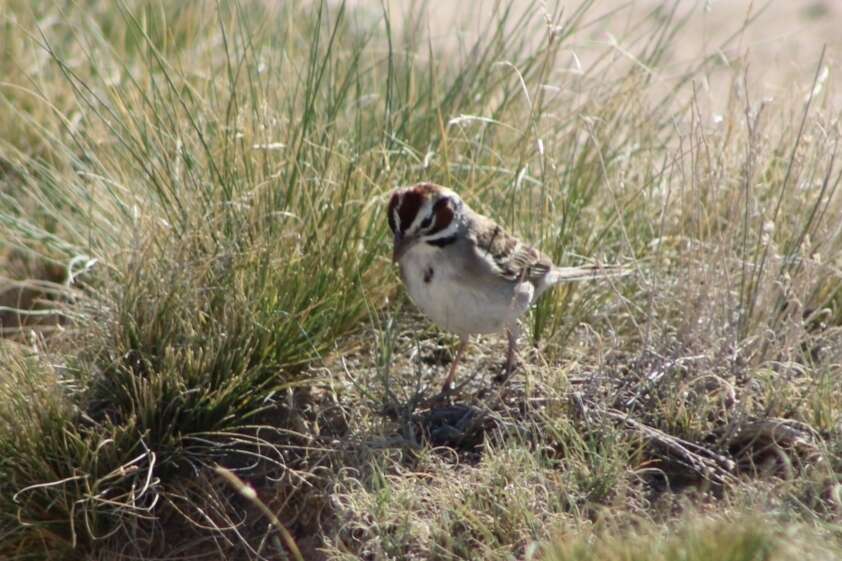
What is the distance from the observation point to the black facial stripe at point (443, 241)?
204 inches

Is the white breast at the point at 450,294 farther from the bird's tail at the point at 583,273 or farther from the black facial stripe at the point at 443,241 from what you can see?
the bird's tail at the point at 583,273

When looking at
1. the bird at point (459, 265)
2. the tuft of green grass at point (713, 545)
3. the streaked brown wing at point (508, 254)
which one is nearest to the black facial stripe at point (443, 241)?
the bird at point (459, 265)

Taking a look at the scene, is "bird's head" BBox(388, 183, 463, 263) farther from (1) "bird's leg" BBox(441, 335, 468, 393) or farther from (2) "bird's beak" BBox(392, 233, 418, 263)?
(1) "bird's leg" BBox(441, 335, 468, 393)

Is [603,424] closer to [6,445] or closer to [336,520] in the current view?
[336,520]

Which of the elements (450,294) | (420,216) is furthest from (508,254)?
(420,216)

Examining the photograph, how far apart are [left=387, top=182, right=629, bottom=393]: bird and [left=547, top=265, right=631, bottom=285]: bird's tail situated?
5 cm

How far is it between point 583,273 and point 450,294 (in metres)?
0.78

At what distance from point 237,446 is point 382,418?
0.57m

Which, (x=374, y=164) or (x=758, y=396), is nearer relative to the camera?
(x=758, y=396)

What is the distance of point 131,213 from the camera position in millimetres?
5508

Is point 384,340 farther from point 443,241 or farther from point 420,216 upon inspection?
point 420,216

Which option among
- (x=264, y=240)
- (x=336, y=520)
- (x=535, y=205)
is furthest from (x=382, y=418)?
(x=535, y=205)

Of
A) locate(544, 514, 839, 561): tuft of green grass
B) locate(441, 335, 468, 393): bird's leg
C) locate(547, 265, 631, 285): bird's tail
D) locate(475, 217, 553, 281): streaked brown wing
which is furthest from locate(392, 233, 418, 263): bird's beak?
locate(544, 514, 839, 561): tuft of green grass

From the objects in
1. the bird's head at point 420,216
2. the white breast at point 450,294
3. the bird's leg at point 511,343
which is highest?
the bird's head at point 420,216
